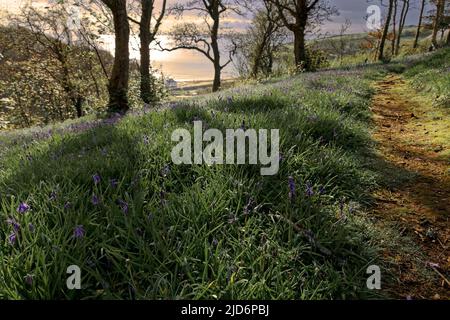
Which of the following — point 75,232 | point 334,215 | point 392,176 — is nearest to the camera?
point 75,232

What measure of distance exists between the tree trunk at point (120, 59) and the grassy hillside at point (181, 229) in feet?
29.3

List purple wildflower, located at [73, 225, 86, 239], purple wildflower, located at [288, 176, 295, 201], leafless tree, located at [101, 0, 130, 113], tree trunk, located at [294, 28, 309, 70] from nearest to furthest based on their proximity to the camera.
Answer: purple wildflower, located at [73, 225, 86, 239]
purple wildflower, located at [288, 176, 295, 201]
leafless tree, located at [101, 0, 130, 113]
tree trunk, located at [294, 28, 309, 70]

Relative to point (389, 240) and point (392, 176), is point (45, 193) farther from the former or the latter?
point (392, 176)

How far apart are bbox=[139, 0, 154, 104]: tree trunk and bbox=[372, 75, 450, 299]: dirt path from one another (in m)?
14.2

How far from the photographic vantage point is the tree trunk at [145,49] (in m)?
18.5

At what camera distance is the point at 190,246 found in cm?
244

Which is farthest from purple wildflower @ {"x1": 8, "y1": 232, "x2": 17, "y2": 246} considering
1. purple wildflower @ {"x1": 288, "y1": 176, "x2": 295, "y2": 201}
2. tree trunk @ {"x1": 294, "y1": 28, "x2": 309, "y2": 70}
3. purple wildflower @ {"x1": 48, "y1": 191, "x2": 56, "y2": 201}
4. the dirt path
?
tree trunk @ {"x1": 294, "y1": 28, "x2": 309, "y2": 70}

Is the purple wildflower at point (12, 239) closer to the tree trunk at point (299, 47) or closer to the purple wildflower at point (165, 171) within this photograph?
the purple wildflower at point (165, 171)

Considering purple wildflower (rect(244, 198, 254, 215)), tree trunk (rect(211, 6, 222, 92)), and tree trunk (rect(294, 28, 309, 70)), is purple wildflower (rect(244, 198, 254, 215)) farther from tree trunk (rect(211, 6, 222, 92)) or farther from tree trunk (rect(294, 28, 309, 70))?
tree trunk (rect(211, 6, 222, 92))

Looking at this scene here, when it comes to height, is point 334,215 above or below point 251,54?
below

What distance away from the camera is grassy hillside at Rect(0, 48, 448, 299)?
7.13 feet

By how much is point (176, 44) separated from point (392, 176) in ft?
110
